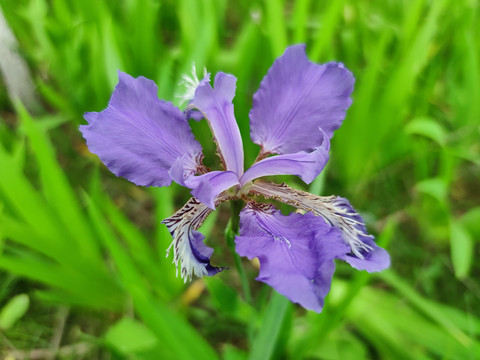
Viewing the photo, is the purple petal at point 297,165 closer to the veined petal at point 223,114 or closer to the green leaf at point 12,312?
the veined petal at point 223,114

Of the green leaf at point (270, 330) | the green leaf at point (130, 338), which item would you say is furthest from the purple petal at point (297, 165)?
the green leaf at point (130, 338)

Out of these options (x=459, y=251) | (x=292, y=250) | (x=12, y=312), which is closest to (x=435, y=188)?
(x=459, y=251)

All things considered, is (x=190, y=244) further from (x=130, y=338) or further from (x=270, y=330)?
(x=130, y=338)

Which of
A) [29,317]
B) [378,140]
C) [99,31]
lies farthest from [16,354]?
[378,140]

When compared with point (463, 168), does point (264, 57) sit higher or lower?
higher

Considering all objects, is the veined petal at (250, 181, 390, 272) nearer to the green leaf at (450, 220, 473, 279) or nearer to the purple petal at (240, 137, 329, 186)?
the purple petal at (240, 137, 329, 186)

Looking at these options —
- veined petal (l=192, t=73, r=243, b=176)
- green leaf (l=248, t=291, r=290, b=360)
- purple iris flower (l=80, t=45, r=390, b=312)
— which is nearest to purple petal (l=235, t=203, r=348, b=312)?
purple iris flower (l=80, t=45, r=390, b=312)

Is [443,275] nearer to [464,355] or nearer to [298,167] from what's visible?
[464,355]
